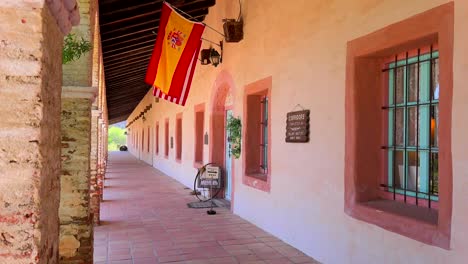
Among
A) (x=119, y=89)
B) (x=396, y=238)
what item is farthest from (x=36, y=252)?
(x=119, y=89)

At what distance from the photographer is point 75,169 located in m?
3.37

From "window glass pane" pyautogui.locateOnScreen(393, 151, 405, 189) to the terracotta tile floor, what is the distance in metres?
1.37

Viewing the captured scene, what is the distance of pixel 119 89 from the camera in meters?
17.5

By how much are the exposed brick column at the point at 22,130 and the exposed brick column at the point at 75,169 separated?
6.60 ft

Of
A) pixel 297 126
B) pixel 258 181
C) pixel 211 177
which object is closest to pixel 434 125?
pixel 297 126

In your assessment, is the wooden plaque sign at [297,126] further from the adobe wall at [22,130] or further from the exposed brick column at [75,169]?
the adobe wall at [22,130]

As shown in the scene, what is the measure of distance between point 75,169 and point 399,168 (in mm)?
2739

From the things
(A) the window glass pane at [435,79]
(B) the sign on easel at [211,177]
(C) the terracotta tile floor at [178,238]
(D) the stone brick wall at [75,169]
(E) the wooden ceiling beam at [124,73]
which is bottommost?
(C) the terracotta tile floor at [178,238]

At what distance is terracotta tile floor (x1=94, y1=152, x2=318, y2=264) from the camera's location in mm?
4520

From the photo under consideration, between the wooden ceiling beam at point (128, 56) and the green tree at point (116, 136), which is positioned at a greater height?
the wooden ceiling beam at point (128, 56)

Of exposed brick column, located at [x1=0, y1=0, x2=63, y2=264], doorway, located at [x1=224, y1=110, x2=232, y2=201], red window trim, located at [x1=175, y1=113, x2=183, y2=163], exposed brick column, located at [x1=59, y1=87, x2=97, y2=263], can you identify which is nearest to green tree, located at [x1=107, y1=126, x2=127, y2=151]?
red window trim, located at [x1=175, y1=113, x2=183, y2=163]

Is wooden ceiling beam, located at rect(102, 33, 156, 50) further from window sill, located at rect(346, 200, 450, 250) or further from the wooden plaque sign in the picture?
window sill, located at rect(346, 200, 450, 250)

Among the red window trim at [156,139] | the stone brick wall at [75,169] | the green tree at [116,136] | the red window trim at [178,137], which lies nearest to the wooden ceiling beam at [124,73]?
the red window trim at [178,137]

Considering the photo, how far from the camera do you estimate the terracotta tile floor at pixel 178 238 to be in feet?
14.8
